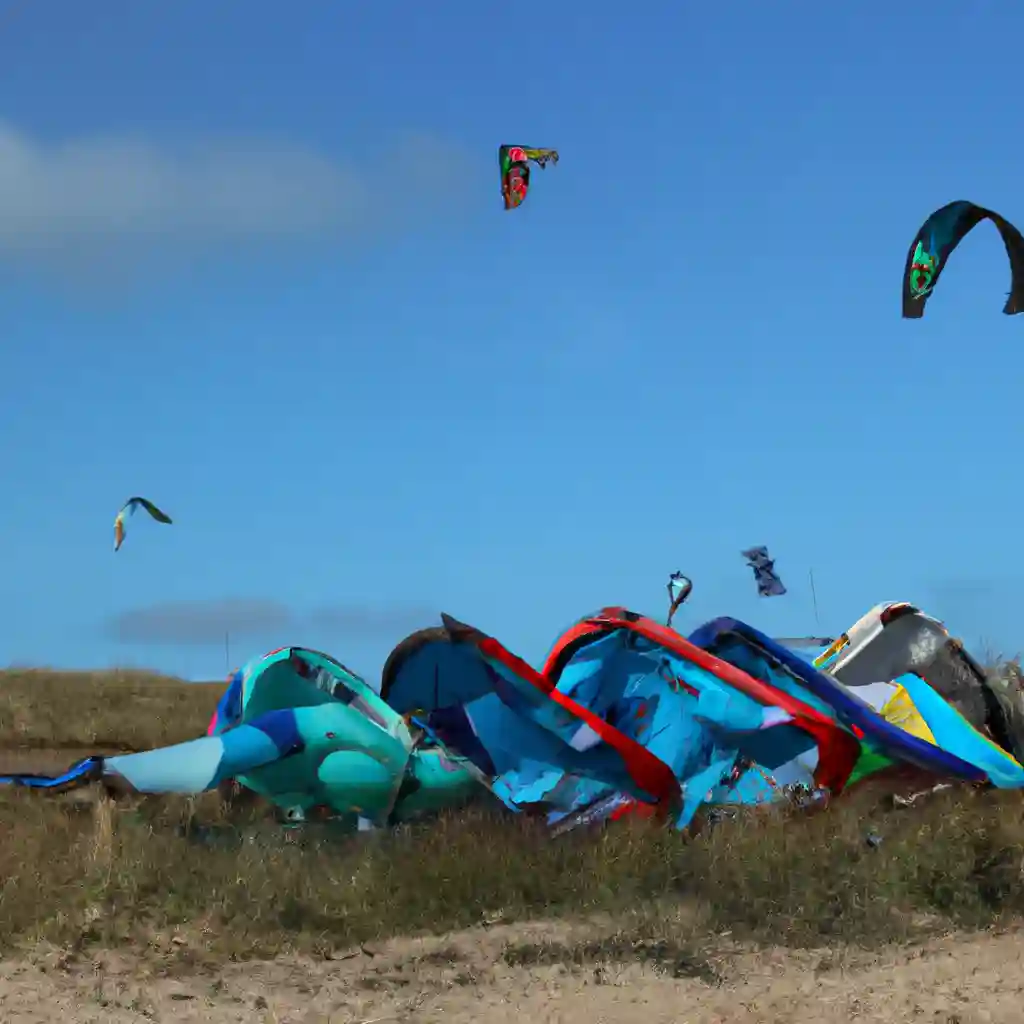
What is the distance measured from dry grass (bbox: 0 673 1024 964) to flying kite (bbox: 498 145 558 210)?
5.42m

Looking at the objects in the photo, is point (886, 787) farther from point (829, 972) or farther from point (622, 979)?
point (622, 979)

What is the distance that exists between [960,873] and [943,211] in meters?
4.01

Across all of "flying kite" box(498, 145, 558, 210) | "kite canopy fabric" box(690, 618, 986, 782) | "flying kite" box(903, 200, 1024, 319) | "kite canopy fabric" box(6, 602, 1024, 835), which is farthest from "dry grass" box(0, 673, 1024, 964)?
"flying kite" box(498, 145, 558, 210)

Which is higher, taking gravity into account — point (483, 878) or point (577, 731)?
point (577, 731)

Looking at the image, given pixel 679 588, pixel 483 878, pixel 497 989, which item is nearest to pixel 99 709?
pixel 679 588

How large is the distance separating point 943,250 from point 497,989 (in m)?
5.28

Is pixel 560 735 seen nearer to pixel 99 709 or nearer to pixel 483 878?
pixel 483 878

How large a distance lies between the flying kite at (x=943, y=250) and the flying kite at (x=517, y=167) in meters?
3.83

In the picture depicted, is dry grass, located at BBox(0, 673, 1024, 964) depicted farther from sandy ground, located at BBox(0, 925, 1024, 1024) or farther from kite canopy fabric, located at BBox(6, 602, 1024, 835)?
kite canopy fabric, located at BBox(6, 602, 1024, 835)

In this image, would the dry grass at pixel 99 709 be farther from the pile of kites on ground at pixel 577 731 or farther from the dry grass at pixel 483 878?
the dry grass at pixel 483 878

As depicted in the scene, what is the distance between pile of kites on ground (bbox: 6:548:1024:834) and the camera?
886 cm

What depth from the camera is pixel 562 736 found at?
904 cm

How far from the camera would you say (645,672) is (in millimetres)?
9680

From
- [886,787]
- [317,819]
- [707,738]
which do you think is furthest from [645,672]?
[317,819]
